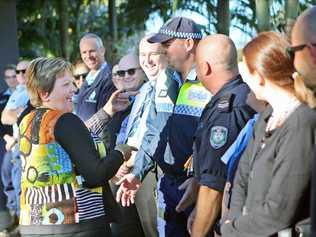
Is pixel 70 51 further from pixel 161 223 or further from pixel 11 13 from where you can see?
pixel 161 223

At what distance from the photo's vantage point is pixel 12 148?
800 cm

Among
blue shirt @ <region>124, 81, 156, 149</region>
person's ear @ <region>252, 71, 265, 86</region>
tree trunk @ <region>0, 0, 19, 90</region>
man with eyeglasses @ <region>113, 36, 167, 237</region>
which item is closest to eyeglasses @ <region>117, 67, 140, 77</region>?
man with eyeglasses @ <region>113, 36, 167, 237</region>

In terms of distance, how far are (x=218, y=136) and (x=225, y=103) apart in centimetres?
19

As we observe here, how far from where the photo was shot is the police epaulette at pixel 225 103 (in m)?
3.63

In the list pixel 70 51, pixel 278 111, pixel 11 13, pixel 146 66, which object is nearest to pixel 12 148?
pixel 146 66

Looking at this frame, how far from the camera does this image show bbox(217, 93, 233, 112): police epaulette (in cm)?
363

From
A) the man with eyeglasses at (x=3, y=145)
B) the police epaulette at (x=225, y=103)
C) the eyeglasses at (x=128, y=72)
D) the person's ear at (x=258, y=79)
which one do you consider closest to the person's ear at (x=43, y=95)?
the police epaulette at (x=225, y=103)

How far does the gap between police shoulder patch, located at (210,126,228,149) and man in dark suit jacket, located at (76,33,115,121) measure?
2.74 metres

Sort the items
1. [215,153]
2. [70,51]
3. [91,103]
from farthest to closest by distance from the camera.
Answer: [70,51] → [91,103] → [215,153]

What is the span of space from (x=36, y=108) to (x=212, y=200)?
1.19 m

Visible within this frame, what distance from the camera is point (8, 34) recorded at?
1502 cm

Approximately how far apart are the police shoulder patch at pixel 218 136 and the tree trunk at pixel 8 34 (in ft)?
38.5

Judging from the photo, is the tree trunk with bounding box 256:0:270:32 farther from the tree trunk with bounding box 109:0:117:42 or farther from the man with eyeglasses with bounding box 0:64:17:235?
the tree trunk with bounding box 109:0:117:42

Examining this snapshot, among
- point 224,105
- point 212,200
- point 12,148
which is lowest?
point 12,148
